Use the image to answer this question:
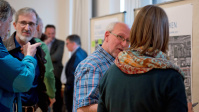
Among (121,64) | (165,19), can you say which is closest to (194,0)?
(165,19)

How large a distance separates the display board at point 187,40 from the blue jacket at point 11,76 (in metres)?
1.35

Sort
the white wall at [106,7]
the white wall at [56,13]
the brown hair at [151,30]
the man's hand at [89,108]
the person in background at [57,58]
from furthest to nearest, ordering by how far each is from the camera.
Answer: the white wall at [56,13] → the person in background at [57,58] → the white wall at [106,7] → the man's hand at [89,108] → the brown hair at [151,30]

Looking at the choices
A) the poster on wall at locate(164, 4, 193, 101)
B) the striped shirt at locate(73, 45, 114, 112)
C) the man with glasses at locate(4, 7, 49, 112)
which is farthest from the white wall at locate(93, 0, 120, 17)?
the striped shirt at locate(73, 45, 114, 112)

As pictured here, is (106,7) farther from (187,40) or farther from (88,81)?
(88,81)

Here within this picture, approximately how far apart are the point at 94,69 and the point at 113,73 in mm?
420

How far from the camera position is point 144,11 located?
1132mm

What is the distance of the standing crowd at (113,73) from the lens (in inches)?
39.3

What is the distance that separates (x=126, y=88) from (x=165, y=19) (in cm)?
40

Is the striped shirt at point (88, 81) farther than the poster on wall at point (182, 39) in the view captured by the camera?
No

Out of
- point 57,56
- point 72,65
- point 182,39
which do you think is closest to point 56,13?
point 57,56

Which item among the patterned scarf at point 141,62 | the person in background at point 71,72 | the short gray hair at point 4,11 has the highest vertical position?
the short gray hair at point 4,11

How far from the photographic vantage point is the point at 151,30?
108 centimetres

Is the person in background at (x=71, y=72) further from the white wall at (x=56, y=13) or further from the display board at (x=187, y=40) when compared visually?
the display board at (x=187, y=40)

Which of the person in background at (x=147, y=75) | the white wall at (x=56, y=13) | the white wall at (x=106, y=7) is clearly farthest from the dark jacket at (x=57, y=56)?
the person in background at (x=147, y=75)
